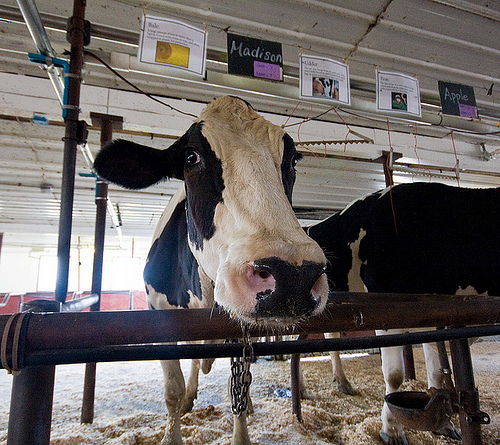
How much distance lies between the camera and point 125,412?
9.23 feet

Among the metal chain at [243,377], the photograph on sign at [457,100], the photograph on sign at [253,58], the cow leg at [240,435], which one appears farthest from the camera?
the photograph on sign at [457,100]

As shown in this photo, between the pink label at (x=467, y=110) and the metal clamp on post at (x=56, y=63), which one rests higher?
the pink label at (x=467, y=110)

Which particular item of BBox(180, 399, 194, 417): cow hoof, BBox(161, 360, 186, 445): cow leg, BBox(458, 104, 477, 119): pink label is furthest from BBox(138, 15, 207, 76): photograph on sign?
BBox(180, 399, 194, 417): cow hoof

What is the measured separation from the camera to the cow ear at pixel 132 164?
1.62m

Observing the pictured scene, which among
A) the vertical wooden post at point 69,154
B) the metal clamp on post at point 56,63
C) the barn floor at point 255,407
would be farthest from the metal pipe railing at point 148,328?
the barn floor at point 255,407

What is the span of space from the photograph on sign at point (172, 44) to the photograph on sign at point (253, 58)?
21cm

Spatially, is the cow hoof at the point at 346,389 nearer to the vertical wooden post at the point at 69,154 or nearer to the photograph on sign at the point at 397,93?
the photograph on sign at the point at 397,93

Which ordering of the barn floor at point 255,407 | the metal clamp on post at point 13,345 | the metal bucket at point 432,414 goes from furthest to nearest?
the barn floor at point 255,407, the metal bucket at point 432,414, the metal clamp on post at point 13,345

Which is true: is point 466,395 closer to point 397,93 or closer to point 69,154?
point 69,154

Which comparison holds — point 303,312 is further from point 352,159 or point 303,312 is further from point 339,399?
point 352,159

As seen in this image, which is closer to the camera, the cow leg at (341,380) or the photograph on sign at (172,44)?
the photograph on sign at (172,44)

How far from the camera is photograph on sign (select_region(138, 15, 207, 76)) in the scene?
1859mm

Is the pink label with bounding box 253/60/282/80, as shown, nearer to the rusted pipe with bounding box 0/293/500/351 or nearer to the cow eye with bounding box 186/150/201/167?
the cow eye with bounding box 186/150/201/167

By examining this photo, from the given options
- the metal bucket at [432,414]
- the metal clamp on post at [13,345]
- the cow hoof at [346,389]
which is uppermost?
the metal clamp on post at [13,345]
